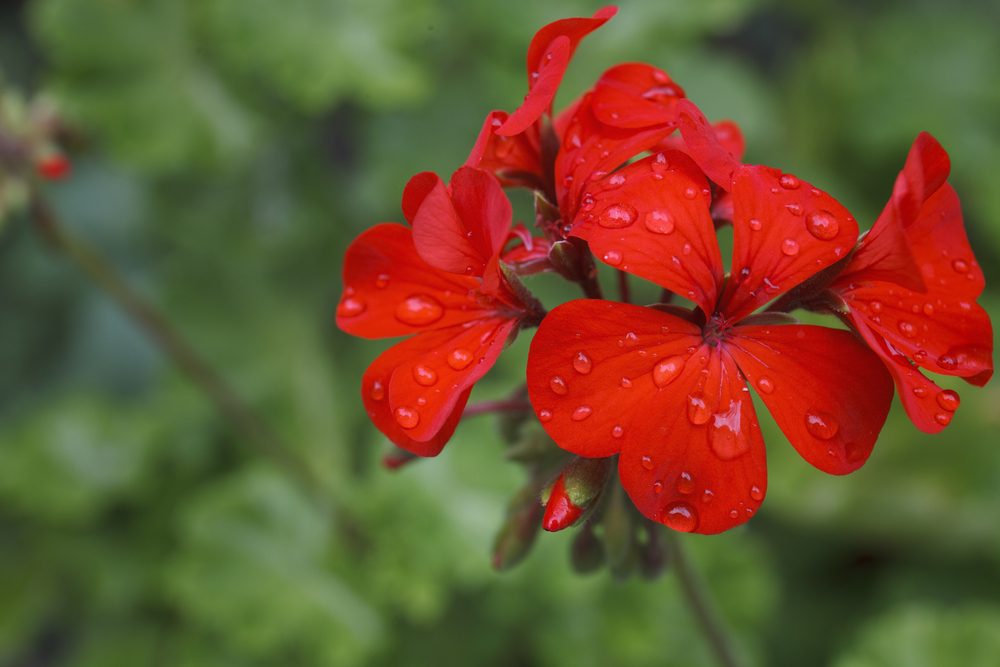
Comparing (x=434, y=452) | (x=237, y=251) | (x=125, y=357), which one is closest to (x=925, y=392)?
(x=434, y=452)

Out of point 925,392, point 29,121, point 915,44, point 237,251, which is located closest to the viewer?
point 925,392

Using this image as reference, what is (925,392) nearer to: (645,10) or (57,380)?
(645,10)

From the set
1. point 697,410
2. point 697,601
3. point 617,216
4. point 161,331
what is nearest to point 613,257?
point 617,216

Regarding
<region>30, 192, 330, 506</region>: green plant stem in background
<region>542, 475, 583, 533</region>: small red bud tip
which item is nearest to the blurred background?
<region>30, 192, 330, 506</region>: green plant stem in background

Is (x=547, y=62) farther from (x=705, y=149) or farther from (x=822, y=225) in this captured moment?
(x=822, y=225)

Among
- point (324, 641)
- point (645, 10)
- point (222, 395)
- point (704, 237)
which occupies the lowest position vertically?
point (324, 641)

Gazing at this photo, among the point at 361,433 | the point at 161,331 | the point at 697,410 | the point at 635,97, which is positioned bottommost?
the point at 361,433

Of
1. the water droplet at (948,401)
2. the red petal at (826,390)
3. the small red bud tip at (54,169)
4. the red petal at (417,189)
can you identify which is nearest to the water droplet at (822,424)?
the red petal at (826,390)
